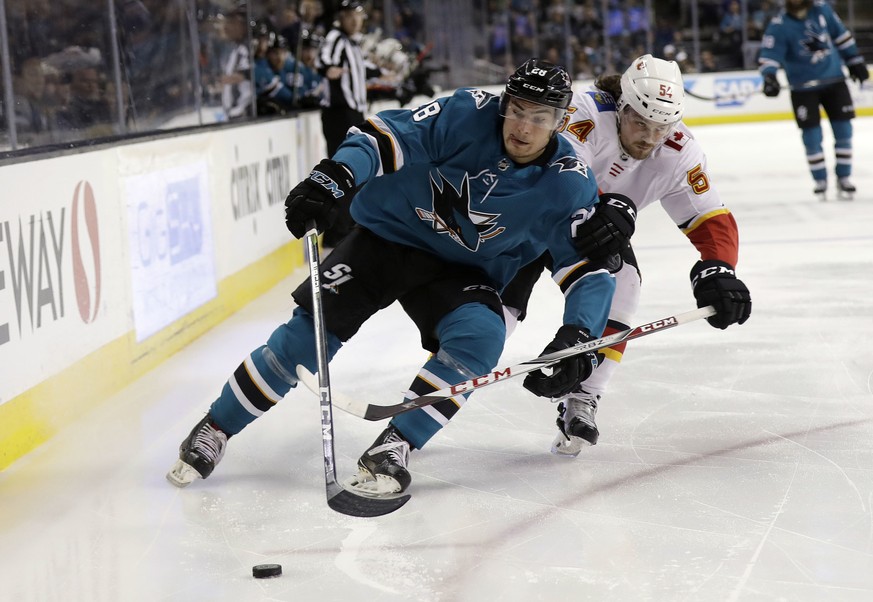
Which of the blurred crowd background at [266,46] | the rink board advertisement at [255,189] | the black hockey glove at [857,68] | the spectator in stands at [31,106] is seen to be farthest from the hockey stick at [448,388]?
the black hockey glove at [857,68]

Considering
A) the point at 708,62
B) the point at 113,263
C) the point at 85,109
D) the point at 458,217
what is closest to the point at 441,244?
the point at 458,217

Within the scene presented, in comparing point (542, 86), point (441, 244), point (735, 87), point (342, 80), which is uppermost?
point (542, 86)

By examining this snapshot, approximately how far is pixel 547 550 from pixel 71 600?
909 millimetres

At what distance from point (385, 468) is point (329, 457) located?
17 cm

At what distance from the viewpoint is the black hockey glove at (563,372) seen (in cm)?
245

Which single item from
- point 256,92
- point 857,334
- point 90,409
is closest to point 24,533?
point 90,409

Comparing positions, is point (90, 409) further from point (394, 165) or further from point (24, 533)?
point (394, 165)

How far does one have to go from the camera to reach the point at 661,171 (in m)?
2.91

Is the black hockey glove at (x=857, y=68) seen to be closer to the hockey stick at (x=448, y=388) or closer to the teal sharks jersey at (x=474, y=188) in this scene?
the teal sharks jersey at (x=474, y=188)

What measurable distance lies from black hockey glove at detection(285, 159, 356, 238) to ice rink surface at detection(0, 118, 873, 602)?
0.64 metres

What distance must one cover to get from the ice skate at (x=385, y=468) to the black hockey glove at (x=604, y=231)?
1.99 feet

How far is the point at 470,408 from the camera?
11.1 feet

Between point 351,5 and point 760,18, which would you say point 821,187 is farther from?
point 760,18

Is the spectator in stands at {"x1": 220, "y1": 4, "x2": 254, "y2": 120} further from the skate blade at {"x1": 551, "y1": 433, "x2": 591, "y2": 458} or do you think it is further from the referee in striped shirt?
the skate blade at {"x1": 551, "y1": 433, "x2": 591, "y2": 458}
